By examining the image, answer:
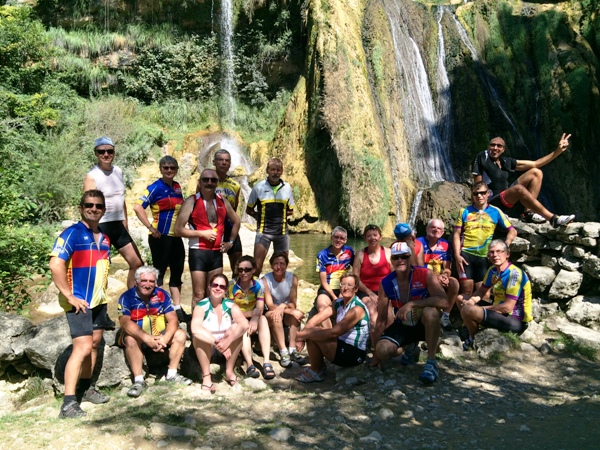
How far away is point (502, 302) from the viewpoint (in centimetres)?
571

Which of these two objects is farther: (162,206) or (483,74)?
(483,74)

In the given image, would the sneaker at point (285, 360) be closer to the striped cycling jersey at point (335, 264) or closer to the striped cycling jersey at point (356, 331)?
the striped cycling jersey at point (356, 331)

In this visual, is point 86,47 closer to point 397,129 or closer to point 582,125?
point 397,129

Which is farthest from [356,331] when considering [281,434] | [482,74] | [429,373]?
[482,74]

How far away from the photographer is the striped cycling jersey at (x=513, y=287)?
5.63 meters

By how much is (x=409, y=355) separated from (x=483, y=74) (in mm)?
15733

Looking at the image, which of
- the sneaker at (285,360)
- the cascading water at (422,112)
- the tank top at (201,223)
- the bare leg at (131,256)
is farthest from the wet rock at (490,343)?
the cascading water at (422,112)

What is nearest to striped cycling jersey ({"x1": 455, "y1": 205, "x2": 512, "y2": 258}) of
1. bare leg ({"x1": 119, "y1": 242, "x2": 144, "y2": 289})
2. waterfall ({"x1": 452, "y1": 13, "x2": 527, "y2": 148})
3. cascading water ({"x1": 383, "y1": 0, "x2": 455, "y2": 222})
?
bare leg ({"x1": 119, "y1": 242, "x2": 144, "y2": 289})

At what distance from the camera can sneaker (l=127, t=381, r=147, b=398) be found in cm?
459

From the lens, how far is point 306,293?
9.09m

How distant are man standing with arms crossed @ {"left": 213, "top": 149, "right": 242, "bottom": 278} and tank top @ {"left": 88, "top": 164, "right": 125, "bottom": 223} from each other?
1088 mm

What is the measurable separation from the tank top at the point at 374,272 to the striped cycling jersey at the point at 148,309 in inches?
84.3

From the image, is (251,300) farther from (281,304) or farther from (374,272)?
(374,272)

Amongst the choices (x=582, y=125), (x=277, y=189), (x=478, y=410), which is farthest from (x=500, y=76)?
(x=478, y=410)
